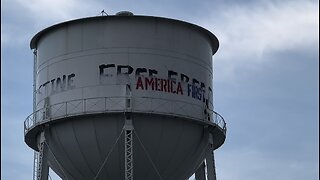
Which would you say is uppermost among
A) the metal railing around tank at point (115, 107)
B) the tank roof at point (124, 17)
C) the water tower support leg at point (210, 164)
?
the tank roof at point (124, 17)

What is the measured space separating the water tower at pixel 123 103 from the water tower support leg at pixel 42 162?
36 mm

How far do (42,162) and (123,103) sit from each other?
3.62m

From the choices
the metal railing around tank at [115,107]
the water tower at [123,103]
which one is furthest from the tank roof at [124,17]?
the metal railing around tank at [115,107]

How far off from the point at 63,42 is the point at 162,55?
369 cm

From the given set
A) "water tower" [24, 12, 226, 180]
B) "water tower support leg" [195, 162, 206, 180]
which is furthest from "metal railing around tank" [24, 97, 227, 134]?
"water tower support leg" [195, 162, 206, 180]

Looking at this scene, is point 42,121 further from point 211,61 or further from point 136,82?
point 211,61

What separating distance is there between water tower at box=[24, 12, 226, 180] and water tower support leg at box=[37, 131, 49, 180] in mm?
36

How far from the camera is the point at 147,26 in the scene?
3077cm

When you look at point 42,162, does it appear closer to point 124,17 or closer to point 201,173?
point 124,17

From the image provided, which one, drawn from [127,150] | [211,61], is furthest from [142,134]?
[211,61]

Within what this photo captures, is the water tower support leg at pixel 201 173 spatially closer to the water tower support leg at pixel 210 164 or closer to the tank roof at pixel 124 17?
the water tower support leg at pixel 210 164

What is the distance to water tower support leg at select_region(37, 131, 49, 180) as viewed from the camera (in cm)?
3028

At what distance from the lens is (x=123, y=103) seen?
29.7 meters

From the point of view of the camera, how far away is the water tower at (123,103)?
97.5 feet
